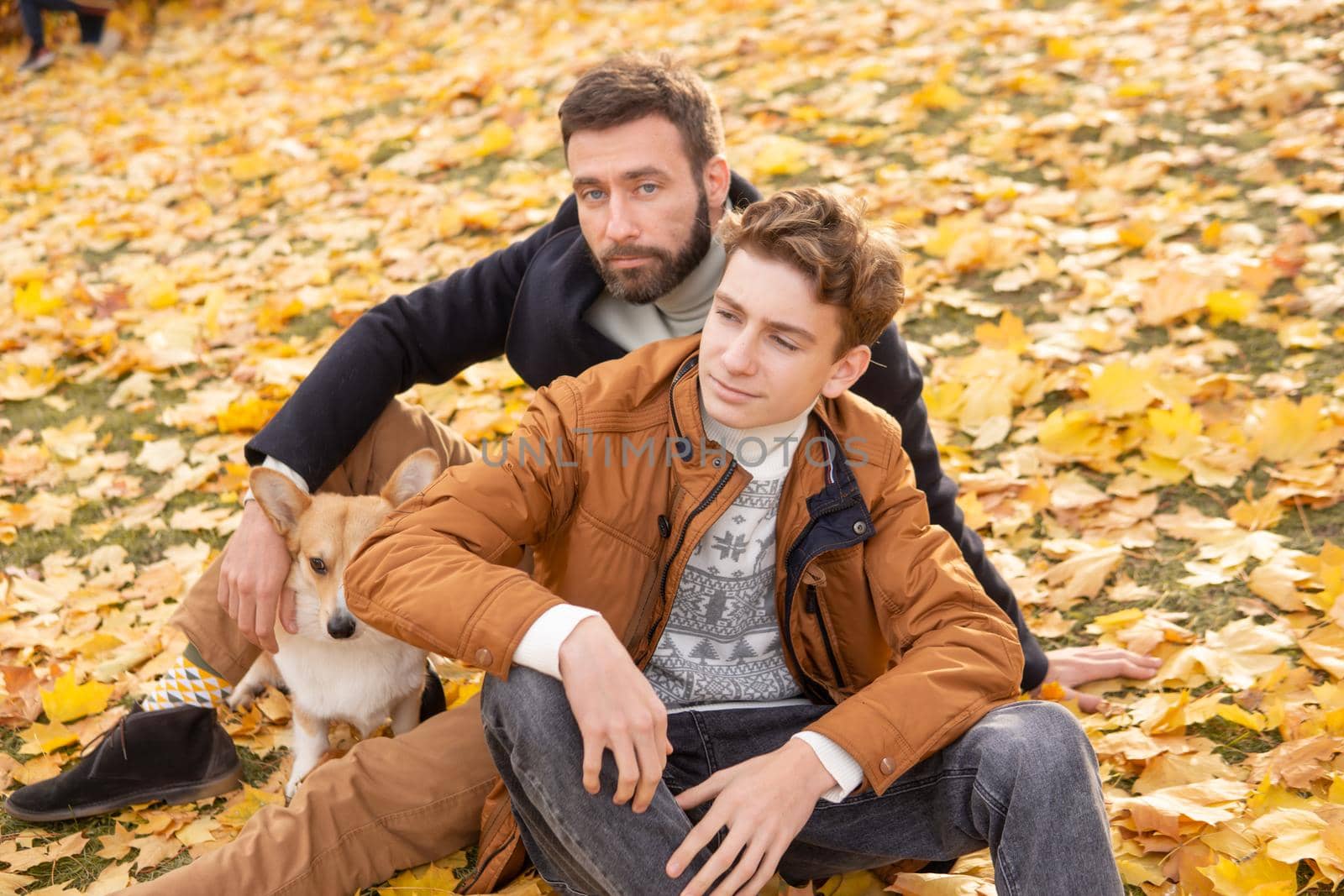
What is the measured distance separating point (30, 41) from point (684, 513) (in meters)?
10.2

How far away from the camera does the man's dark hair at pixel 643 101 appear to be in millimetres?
2766

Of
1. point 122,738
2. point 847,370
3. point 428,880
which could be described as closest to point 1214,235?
point 847,370

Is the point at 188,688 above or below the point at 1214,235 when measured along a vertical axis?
below

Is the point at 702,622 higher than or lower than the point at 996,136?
lower

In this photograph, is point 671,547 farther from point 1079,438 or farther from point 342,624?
point 1079,438

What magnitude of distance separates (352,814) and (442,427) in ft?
3.65

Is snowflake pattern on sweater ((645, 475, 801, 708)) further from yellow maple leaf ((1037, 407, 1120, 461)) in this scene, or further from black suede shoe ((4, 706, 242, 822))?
yellow maple leaf ((1037, 407, 1120, 461))

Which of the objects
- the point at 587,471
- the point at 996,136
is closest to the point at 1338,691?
the point at 587,471

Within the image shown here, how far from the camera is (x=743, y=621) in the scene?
2346mm

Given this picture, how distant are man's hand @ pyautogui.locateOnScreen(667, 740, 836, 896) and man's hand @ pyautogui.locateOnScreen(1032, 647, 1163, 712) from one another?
3.72ft

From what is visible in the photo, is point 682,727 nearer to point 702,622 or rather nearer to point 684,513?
point 702,622

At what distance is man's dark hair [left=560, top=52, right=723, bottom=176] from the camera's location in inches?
109

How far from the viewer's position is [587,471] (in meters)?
2.22

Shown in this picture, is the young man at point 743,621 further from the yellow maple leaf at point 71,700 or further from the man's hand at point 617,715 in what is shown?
the yellow maple leaf at point 71,700
